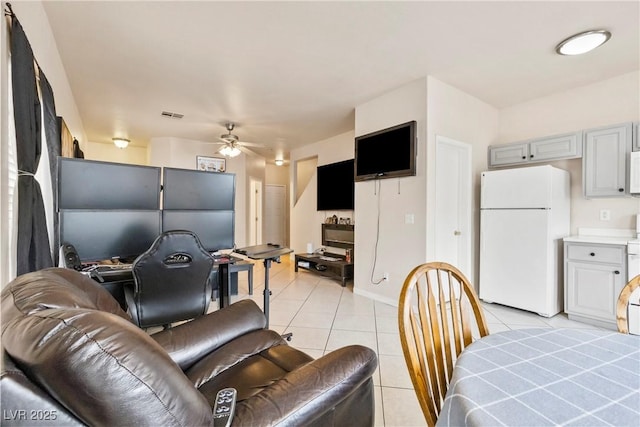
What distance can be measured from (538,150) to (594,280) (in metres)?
1.53

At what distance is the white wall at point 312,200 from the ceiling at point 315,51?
4.12ft

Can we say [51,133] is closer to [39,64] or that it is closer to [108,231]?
[39,64]

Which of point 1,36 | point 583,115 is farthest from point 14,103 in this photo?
point 583,115

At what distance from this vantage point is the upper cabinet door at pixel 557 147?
3066 millimetres

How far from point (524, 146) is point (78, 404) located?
4.36m

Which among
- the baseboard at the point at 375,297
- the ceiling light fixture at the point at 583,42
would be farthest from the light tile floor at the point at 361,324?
the ceiling light fixture at the point at 583,42

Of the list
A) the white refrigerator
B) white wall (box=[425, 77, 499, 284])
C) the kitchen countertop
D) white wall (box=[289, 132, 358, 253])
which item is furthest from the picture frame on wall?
the kitchen countertop

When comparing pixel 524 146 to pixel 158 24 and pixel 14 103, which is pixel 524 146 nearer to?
pixel 158 24

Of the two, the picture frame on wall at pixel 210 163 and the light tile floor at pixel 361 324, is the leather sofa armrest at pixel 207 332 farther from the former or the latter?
the picture frame on wall at pixel 210 163

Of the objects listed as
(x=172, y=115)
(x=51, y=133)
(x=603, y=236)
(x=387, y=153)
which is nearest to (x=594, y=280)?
(x=603, y=236)

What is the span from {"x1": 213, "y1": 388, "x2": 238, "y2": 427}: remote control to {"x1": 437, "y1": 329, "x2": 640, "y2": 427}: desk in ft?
1.84

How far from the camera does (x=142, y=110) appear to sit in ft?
13.6

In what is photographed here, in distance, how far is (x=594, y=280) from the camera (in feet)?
9.06

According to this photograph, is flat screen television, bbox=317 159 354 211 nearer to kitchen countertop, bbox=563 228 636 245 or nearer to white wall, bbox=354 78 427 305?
white wall, bbox=354 78 427 305
